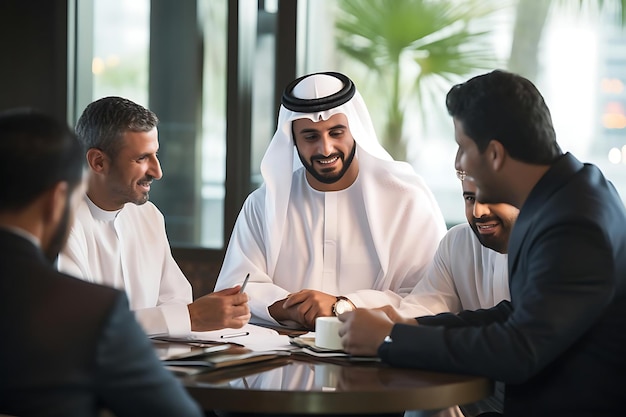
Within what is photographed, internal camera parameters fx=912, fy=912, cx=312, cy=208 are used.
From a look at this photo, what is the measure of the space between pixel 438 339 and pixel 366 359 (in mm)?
242

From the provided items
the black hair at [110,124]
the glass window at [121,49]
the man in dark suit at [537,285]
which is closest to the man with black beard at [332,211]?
the black hair at [110,124]

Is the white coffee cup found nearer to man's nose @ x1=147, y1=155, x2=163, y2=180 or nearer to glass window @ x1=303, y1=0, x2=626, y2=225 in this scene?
man's nose @ x1=147, y1=155, x2=163, y2=180

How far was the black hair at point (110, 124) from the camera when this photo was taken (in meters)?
3.41

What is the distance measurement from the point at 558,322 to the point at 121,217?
77.5 inches

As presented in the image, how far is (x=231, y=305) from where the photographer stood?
2.84m

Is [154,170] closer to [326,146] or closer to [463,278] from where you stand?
[326,146]

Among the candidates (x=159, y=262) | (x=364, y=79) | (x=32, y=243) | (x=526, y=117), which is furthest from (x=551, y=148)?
(x=364, y=79)

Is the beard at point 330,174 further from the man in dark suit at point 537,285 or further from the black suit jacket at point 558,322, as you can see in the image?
the black suit jacket at point 558,322

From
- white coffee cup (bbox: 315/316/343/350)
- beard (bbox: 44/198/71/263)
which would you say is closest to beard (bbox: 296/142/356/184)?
white coffee cup (bbox: 315/316/343/350)

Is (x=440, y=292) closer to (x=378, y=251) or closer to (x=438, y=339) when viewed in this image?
(x=378, y=251)

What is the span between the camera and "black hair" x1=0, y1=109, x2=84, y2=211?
1.66 meters

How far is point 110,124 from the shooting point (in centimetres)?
341

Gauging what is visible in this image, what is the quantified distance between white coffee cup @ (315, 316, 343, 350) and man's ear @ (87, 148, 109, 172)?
124 centimetres

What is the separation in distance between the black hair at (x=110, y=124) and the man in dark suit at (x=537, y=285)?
1.35m
